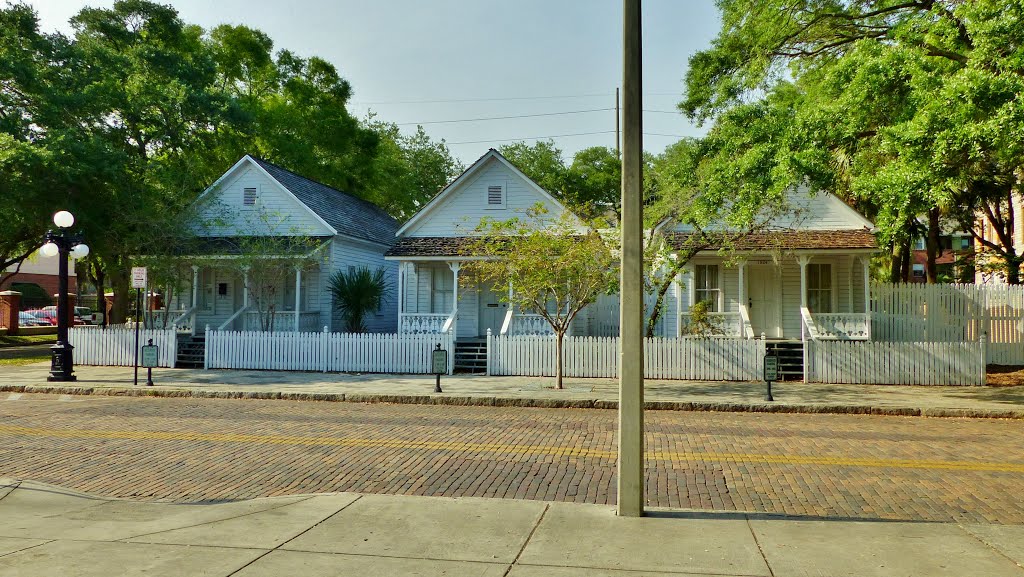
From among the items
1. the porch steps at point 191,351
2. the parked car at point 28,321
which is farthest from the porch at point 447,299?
the parked car at point 28,321

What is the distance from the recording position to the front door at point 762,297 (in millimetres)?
22328

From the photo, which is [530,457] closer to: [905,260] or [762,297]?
[762,297]

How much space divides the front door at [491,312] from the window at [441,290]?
Answer: 120 centimetres

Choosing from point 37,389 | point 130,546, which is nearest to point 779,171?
point 130,546

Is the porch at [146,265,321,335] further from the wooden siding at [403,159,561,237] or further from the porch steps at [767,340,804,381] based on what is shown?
the porch steps at [767,340,804,381]

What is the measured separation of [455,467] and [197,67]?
92.9ft

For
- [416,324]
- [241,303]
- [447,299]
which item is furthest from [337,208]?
[416,324]

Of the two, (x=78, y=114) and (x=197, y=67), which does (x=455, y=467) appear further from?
(x=197, y=67)

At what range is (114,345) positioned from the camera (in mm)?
21344

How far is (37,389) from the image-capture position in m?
16.2

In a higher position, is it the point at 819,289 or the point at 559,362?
the point at 819,289

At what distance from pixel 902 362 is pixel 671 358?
5391mm

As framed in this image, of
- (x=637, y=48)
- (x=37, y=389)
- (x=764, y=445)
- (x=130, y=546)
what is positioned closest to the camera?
(x=130, y=546)

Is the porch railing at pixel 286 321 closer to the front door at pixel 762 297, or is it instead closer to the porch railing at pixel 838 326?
the front door at pixel 762 297
